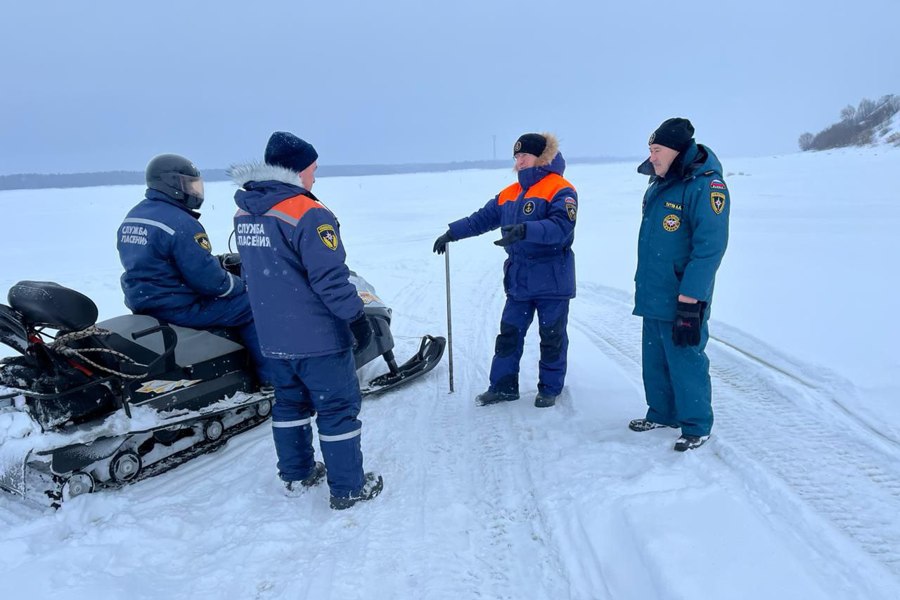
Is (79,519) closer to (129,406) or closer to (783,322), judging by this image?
(129,406)

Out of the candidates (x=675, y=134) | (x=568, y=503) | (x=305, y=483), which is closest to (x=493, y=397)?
(x=568, y=503)

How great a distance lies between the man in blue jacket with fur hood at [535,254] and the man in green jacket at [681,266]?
1.82 ft

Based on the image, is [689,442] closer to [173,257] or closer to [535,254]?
[535,254]

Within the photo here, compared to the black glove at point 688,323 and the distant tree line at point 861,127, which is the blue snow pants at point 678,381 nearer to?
the black glove at point 688,323

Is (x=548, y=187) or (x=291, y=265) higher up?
(x=548, y=187)

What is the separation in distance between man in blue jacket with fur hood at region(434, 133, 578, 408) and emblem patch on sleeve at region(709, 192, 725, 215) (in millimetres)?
905

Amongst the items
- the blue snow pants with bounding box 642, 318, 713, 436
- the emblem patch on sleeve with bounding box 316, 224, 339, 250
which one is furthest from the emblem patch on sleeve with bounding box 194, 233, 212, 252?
the blue snow pants with bounding box 642, 318, 713, 436

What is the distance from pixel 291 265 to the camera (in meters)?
2.63

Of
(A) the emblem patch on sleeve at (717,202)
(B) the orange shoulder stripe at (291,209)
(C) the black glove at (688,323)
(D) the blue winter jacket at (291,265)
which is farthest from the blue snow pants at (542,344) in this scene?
(B) the orange shoulder stripe at (291,209)

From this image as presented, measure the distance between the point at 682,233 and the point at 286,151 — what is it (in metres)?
2.09

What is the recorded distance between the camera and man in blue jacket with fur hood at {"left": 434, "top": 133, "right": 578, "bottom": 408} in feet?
11.8

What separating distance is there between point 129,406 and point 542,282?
253 cm

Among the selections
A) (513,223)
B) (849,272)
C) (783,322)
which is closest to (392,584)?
(513,223)

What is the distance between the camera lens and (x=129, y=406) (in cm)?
303
